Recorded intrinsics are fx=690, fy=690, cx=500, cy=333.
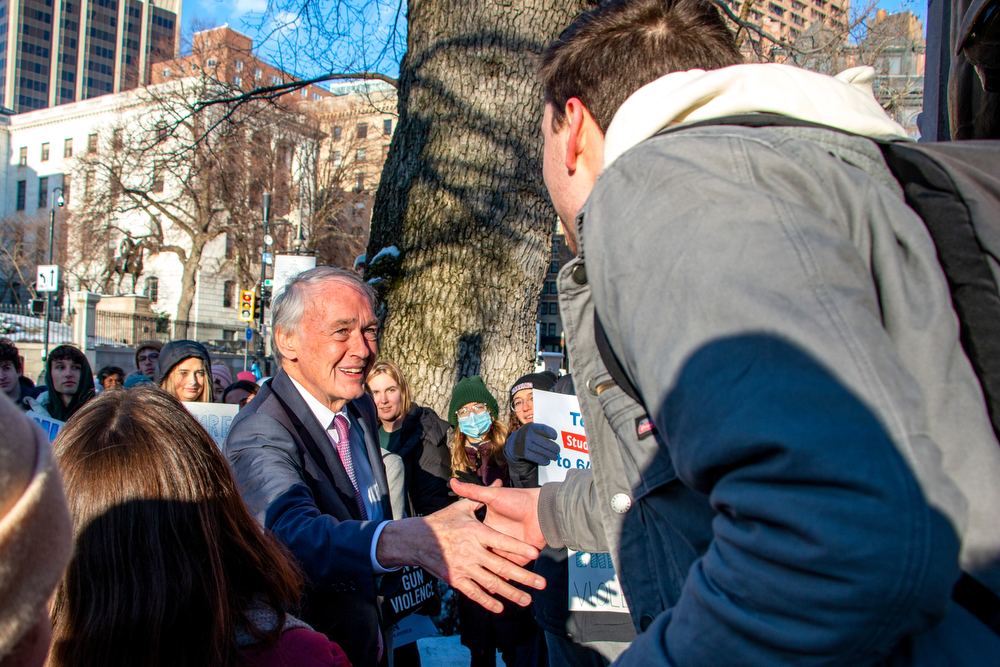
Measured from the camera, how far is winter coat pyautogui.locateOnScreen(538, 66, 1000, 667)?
2.56 ft

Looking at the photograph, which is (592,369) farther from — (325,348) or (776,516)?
(325,348)

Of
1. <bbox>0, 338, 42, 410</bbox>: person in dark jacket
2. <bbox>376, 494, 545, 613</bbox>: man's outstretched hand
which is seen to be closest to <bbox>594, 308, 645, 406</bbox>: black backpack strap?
<bbox>376, 494, 545, 613</bbox>: man's outstretched hand

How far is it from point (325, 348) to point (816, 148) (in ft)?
7.78

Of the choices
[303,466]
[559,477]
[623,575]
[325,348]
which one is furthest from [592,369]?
[559,477]

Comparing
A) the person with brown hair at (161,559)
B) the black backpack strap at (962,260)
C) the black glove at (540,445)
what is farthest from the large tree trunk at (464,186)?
the black backpack strap at (962,260)

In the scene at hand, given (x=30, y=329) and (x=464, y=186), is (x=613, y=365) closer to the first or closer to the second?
(x=464, y=186)

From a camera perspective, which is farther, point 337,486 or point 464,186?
point 464,186

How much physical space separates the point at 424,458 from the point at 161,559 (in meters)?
3.51

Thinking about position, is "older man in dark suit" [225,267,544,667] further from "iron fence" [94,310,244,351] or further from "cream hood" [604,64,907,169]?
"iron fence" [94,310,244,351]

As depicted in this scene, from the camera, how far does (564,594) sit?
10.1ft

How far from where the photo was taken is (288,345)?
9.98 feet

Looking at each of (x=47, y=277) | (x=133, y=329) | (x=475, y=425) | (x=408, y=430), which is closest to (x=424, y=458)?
(x=408, y=430)

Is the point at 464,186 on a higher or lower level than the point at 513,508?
higher

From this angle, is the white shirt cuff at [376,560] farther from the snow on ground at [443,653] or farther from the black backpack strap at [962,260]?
the snow on ground at [443,653]
